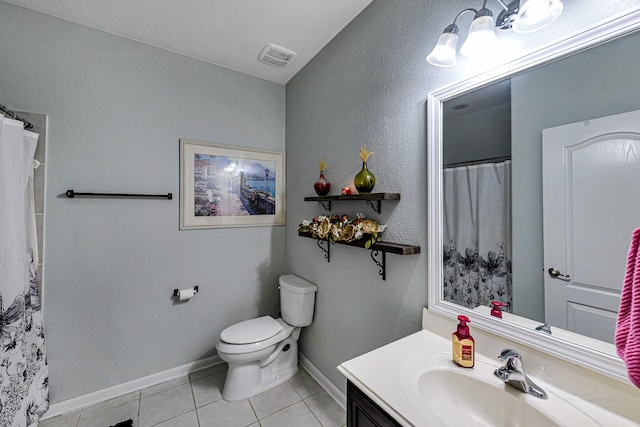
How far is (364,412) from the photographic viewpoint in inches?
32.8

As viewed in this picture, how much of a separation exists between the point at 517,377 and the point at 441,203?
651mm

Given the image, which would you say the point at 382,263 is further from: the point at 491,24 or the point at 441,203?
the point at 491,24

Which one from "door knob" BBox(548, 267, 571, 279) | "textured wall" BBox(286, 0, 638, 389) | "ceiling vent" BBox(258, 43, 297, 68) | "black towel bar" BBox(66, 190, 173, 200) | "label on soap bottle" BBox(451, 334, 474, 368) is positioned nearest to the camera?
"door knob" BBox(548, 267, 571, 279)

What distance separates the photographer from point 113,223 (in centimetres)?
177

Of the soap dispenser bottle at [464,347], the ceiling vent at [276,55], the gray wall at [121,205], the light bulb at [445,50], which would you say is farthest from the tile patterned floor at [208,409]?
the ceiling vent at [276,55]

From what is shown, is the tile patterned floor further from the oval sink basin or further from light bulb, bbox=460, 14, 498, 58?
light bulb, bbox=460, 14, 498, 58

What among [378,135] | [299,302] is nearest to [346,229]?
[378,135]

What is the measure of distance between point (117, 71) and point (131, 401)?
7.42 feet

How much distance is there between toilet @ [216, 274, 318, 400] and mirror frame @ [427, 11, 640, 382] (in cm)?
105

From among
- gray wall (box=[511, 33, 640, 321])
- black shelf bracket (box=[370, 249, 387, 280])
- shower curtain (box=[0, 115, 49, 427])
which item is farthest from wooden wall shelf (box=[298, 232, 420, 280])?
shower curtain (box=[0, 115, 49, 427])

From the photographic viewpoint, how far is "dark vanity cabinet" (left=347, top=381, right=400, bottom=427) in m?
0.76

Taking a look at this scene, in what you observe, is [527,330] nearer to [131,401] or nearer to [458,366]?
[458,366]

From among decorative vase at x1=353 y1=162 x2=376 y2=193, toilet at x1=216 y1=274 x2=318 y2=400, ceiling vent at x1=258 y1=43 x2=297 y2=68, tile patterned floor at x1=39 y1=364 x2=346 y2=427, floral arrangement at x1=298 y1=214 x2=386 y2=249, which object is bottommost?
tile patterned floor at x1=39 y1=364 x2=346 y2=427

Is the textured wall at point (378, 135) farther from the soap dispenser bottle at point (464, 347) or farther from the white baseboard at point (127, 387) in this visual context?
the white baseboard at point (127, 387)
